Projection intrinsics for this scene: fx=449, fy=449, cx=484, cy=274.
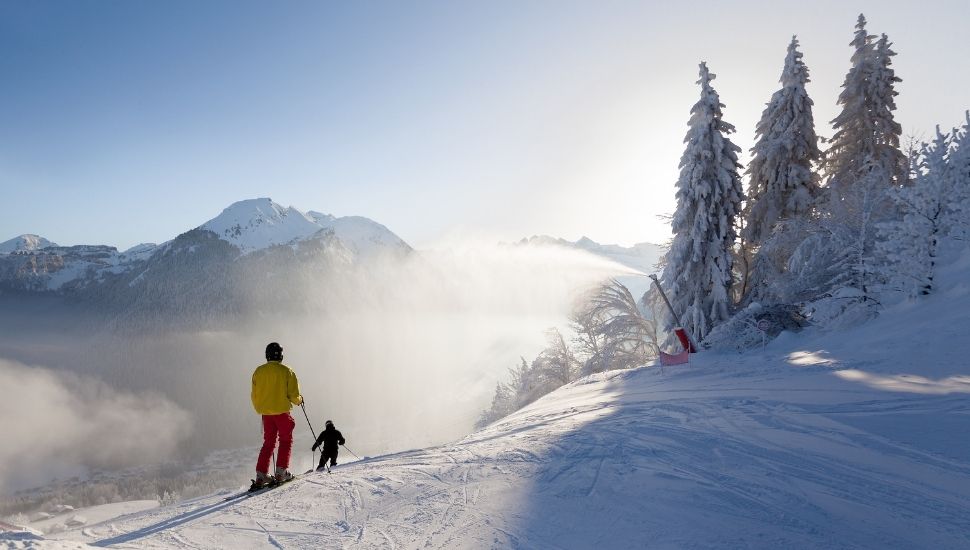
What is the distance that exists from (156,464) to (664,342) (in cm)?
16092

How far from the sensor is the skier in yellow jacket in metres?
6.77

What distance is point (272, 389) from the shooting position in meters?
6.81

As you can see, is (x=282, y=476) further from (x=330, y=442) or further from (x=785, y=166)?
(x=785, y=166)

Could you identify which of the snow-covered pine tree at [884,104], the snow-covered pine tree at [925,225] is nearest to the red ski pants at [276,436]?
the snow-covered pine tree at [925,225]

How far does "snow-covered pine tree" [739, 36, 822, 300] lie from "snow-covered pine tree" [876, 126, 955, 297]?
31.8 feet

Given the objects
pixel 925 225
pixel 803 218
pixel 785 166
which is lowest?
pixel 925 225

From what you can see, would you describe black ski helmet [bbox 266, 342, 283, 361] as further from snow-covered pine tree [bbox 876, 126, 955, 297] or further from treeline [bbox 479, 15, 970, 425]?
snow-covered pine tree [bbox 876, 126, 955, 297]

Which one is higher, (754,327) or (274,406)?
(754,327)

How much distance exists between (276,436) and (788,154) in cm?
2514

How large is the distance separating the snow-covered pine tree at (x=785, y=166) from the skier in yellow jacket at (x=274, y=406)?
21429 millimetres

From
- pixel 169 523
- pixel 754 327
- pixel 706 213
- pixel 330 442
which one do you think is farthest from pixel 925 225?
pixel 169 523

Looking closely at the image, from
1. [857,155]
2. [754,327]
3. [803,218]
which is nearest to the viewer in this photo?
[754,327]

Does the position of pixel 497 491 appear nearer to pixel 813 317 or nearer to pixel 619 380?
pixel 619 380

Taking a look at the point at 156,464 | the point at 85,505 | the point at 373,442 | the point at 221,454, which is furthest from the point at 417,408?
the point at 85,505
